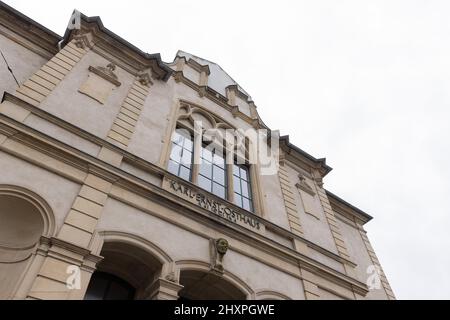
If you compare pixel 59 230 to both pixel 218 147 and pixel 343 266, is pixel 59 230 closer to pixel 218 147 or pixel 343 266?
pixel 218 147

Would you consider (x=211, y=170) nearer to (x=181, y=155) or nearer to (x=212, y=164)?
(x=212, y=164)

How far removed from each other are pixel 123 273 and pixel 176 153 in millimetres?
3811

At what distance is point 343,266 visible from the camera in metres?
10.7

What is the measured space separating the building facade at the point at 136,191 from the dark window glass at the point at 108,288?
22 millimetres

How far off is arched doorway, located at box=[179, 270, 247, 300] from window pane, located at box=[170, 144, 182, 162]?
3429mm

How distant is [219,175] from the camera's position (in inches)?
415

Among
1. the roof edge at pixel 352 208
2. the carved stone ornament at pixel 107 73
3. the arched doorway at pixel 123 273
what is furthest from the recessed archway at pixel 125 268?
the roof edge at pixel 352 208

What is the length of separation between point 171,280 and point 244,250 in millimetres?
2335

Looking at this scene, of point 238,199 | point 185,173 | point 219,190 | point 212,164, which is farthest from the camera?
point 212,164

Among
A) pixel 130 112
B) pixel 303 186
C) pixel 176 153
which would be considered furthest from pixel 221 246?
pixel 303 186

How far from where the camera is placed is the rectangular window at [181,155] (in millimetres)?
9289

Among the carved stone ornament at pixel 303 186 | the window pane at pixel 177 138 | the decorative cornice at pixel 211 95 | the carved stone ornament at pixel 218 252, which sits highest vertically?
the decorative cornice at pixel 211 95

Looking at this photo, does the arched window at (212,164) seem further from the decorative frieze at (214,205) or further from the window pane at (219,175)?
the decorative frieze at (214,205)
